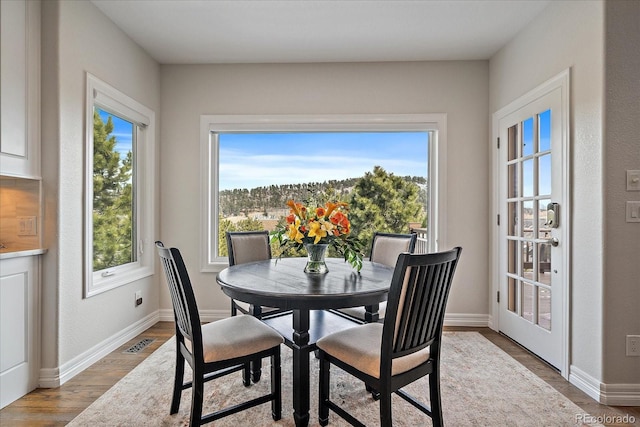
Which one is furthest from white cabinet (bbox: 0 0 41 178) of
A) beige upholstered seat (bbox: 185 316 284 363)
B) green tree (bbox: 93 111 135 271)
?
beige upholstered seat (bbox: 185 316 284 363)

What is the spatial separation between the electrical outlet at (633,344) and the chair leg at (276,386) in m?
2.06

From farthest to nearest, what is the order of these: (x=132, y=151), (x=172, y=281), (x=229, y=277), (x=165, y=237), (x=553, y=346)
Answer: (x=165, y=237) → (x=132, y=151) → (x=553, y=346) → (x=229, y=277) → (x=172, y=281)

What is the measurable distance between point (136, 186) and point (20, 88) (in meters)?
1.36

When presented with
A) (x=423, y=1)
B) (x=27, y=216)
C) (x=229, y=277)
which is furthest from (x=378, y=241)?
(x=27, y=216)

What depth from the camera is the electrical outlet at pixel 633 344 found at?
2.11 m

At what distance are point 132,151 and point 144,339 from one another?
1.74 m

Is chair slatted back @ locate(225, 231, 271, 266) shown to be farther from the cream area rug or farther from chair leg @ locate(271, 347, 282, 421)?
chair leg @ locate(271, 347, 282, 421)

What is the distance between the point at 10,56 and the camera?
210 centimetres

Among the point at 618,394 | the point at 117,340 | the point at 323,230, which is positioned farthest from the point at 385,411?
the point at 117,340

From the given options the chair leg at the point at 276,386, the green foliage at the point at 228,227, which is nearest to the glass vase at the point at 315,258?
the chair leg at the point at 276,386

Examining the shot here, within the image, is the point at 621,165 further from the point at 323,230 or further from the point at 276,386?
the point at 276,386

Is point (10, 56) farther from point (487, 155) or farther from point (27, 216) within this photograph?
point (487, 155)

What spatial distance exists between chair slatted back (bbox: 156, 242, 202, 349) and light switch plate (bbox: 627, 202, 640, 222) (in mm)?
2476

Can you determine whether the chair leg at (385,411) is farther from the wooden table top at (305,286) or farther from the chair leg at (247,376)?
the chair leg at (247,376)
